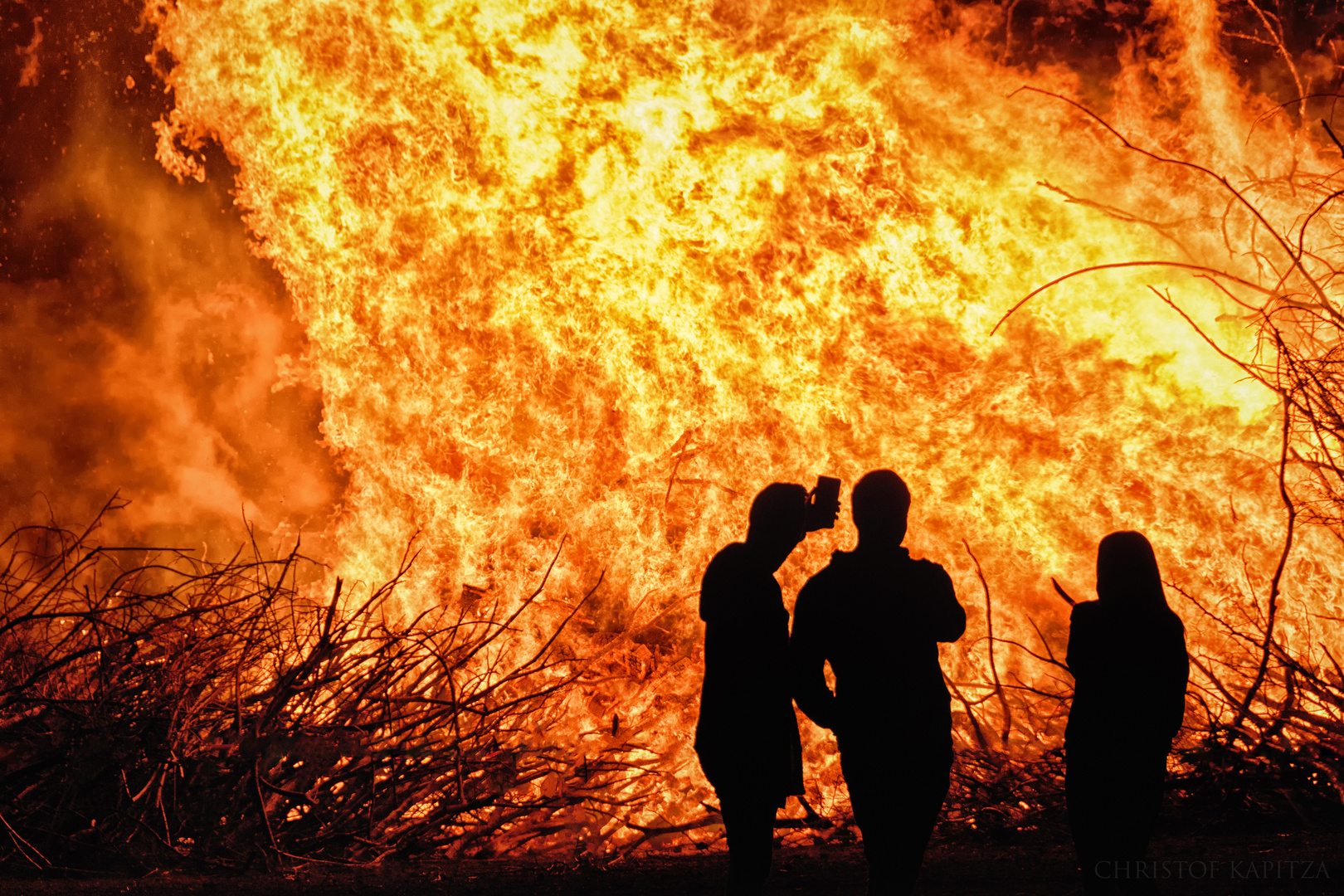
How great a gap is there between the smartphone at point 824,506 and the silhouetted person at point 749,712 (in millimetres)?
218

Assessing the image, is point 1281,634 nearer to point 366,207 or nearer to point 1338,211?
point 1338,211

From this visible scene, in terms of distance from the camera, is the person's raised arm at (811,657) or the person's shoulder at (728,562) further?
the person's shoulder at (728,562)

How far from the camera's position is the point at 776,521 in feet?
8.91

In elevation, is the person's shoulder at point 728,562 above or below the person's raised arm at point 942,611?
above

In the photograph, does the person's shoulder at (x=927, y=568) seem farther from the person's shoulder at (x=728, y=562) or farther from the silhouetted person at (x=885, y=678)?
the person's shoulder at (x=728, y=562)

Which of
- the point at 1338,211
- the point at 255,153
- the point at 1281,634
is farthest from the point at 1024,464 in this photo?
the point at 255,153

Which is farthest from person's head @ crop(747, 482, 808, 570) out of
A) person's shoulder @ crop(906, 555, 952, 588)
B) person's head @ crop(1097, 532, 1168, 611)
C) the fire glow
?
the fire glow

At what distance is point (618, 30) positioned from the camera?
20.6 feet

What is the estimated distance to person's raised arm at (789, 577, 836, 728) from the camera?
2.56 m

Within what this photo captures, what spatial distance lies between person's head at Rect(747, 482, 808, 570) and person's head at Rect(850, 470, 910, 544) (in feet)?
0.77

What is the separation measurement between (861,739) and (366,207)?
6.23 m

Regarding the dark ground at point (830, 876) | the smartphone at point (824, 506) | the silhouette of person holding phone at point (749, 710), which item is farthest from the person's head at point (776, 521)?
the dark ground at point (830, 876)

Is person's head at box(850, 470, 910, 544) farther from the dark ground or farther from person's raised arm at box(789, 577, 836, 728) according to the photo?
the dark ground

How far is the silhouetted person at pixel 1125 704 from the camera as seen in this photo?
2.53m
